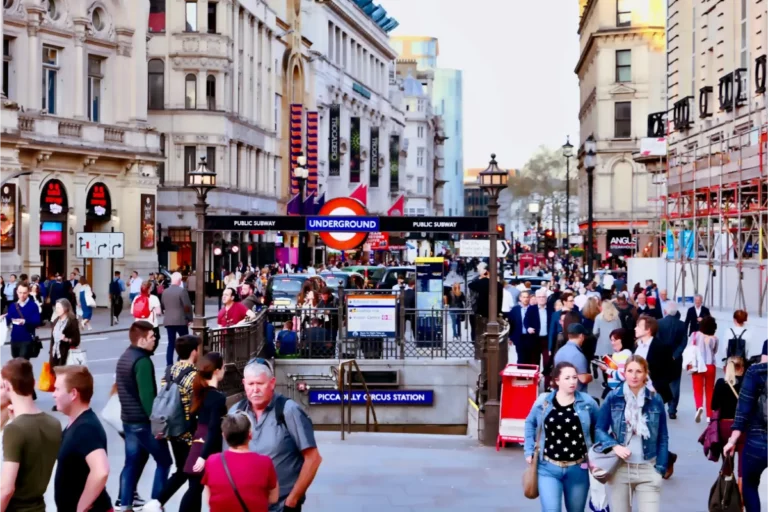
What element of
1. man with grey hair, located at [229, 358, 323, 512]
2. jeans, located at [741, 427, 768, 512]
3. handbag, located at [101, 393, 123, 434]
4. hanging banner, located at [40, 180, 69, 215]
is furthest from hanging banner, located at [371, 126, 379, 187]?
man with grey hair, located at [229, 358, 323, 512]

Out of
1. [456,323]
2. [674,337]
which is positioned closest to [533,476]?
[674,337]

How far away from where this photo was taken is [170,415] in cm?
1066

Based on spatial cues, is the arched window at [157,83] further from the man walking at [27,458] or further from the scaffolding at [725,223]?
the man walking at [27,458]

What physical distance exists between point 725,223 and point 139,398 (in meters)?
21.9

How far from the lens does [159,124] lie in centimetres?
6169

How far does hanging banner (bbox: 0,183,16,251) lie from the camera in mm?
42844

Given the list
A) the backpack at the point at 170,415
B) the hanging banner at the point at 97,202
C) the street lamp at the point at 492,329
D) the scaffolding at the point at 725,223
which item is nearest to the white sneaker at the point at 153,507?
the backpack at the point at 170,415

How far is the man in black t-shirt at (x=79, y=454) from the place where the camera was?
24.3 feet

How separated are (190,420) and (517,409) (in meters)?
7.02

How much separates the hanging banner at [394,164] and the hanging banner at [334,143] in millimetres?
25147

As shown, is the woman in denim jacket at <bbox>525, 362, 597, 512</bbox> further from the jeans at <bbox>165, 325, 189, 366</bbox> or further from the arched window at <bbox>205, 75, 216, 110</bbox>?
the arched window at <bbox>205, 75, 216, 110</bbox>

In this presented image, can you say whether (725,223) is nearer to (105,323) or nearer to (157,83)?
(105,323)

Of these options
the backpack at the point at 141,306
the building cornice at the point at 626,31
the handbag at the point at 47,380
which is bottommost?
the handbag at the point at 47,380

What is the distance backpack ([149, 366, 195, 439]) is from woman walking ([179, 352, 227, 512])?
0.45 m
